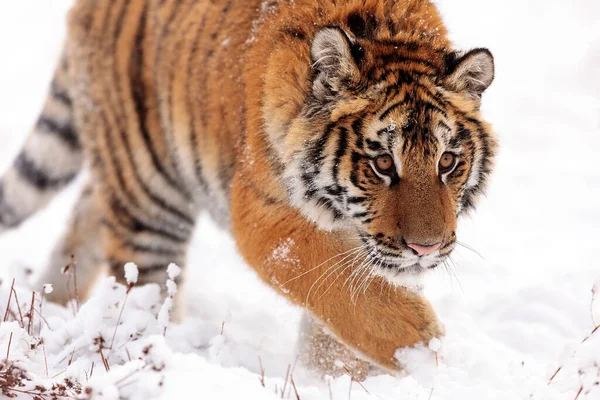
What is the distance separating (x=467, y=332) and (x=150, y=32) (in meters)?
2.23

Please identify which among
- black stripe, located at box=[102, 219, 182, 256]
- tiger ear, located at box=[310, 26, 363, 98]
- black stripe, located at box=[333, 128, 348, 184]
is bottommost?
black stripe, located at box=[102, 219, 182, 256]

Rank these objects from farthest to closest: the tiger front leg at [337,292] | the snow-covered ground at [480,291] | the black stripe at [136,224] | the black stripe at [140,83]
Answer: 1. the black stripe at [136,224]
2. the black stripe at [140,83]
3. the tiger front leg at [337,292]
4. the snow-covered ground at [480,291]

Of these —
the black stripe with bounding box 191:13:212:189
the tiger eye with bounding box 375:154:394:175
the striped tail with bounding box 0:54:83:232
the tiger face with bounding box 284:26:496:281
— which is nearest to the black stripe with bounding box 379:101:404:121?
the tiger face with bounding box 284:26:496:281

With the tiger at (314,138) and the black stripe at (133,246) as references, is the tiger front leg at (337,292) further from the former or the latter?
the black stripe at (133,246)

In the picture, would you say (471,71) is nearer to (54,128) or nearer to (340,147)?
(340,147)

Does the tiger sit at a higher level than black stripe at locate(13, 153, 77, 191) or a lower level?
higher

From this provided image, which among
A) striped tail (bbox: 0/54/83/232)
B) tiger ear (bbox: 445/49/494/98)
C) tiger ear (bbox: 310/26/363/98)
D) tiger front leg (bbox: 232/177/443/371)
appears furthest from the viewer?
striped tail (bbox: 0/54/83/232)

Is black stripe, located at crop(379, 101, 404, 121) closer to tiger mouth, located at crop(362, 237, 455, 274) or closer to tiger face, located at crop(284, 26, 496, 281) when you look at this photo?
tiger face, located at crop(284, 26, 496, 281)

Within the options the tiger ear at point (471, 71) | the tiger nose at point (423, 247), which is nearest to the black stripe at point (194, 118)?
the tiger ear at point (471, 71)

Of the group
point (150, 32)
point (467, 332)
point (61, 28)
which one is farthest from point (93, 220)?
point (61, 28)

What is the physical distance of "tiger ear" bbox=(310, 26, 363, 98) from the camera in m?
2.44

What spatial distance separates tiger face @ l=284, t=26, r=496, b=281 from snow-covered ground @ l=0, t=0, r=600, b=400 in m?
0.45

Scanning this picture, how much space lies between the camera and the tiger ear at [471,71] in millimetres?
2549

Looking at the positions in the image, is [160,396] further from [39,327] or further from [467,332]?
[467,332]
